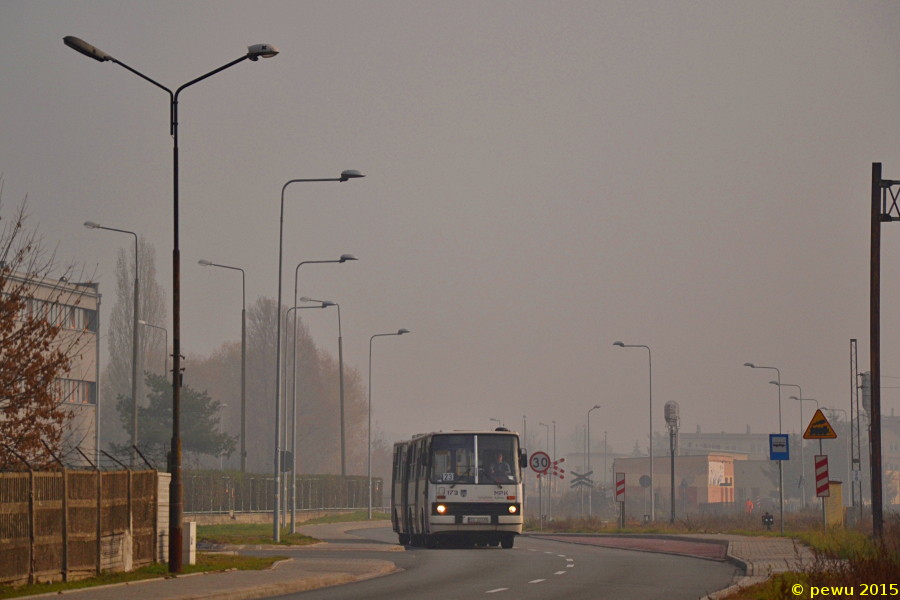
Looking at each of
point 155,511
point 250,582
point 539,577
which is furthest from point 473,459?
point 250,582

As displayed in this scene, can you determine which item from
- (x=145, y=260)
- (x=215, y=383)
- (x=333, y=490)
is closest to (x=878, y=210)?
(x=333, y=490)

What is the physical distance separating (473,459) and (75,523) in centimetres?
1368

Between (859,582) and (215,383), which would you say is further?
(215,383)

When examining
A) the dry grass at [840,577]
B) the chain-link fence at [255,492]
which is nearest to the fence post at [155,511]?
the dry grass at [840,577]

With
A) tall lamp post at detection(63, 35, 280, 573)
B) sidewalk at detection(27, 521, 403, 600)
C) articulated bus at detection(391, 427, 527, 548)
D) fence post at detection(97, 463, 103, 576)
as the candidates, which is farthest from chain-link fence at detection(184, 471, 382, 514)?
fence post at detection(97, 463, 103, 576)

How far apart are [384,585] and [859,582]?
27.1ft

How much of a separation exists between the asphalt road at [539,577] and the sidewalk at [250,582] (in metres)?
0.48

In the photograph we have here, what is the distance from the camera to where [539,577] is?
21438mm

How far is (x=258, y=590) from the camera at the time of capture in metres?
17.8

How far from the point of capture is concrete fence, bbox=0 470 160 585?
1753cm

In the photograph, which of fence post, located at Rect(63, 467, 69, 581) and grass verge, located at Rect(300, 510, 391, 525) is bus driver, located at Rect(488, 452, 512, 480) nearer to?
fence post, located at Rect(63, 467, 69, 581)

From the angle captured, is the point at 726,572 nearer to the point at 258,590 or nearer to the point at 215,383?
the point at 258,590

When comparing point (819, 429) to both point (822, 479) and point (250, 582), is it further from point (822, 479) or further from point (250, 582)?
point (250, 582)

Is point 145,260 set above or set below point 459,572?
above
